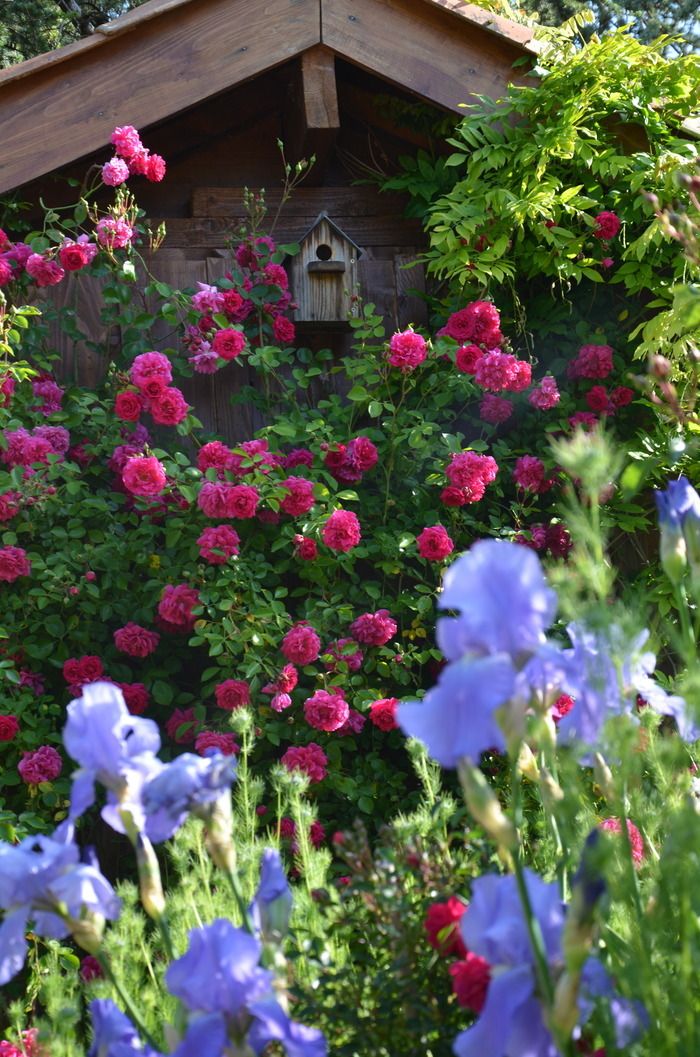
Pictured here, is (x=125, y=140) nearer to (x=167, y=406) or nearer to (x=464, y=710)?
(x=167, y=406)

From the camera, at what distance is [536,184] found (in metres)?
4.27

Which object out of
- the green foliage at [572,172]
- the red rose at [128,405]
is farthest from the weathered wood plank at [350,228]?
the red rose at [128,405]

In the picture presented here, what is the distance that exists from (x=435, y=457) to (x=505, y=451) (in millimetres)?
250

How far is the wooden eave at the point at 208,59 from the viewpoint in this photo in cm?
418

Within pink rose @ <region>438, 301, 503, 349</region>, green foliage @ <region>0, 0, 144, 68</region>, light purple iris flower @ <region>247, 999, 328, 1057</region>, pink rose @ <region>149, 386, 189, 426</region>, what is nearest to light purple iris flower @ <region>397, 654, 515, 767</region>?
light purple iris flower @ <region>247, 999, 328, 1057</region>

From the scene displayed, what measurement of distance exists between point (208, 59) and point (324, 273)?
0.85 metres

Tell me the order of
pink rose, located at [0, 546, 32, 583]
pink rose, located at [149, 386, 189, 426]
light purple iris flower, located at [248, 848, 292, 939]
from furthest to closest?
1. pink rose, located at [149, 386, 189, 426]
2. pink rose, located at [0, 546, 32, 583]
3. light purple iris flower, located at [248, 848, 292, 939]

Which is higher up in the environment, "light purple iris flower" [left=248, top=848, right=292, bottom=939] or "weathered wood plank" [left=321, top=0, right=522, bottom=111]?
"weathered wood plank" [left=321, top=0, right=522, bottom=111]

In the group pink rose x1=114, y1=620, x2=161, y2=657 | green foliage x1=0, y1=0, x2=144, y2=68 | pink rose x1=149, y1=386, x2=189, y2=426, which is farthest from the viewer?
green foliage x1=0, y1=0, x2=144, y2=68

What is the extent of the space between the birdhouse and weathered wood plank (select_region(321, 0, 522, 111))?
0.58 metres

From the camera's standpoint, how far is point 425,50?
4395 millimetres

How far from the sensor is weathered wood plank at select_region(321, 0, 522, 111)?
437 centimetres

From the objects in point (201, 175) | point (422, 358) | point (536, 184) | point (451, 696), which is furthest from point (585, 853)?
point (201, 175)

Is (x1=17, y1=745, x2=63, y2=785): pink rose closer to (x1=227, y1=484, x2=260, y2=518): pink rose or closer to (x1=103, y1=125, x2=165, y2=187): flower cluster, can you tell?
(x1=227, y1=484, x2=260, y2=518): pink rose
